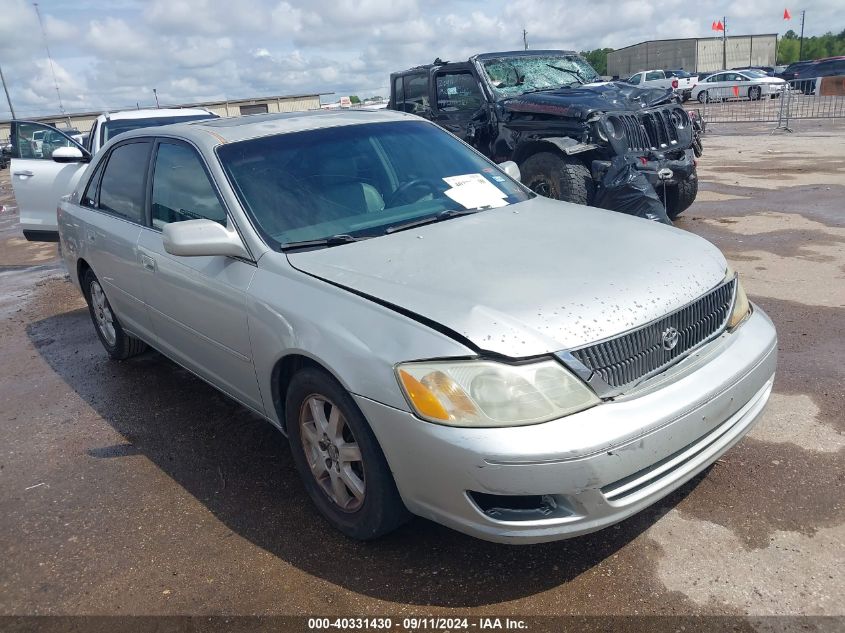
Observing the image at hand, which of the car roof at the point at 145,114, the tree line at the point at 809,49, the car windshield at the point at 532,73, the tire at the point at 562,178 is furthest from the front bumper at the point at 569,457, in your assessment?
the tree line at the point at 809,49

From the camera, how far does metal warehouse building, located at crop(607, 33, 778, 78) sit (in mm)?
59438

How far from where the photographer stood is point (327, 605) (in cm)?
257

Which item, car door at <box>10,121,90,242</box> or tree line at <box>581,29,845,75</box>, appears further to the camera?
tree line at <box>581,29,845,75</box>

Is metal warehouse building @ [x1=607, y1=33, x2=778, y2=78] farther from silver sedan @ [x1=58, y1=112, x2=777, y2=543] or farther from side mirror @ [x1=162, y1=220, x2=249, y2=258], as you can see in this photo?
side mirror @ [x1=162, y1=220, x2=249, y2=258]

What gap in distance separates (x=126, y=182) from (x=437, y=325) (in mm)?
2889

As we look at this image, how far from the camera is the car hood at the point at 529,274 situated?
239cm

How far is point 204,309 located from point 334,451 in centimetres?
108

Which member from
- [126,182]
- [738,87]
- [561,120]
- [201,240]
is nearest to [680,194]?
[561,120]

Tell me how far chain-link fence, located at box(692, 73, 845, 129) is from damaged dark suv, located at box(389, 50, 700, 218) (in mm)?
12908

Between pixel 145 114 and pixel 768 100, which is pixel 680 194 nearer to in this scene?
pixel 145 114

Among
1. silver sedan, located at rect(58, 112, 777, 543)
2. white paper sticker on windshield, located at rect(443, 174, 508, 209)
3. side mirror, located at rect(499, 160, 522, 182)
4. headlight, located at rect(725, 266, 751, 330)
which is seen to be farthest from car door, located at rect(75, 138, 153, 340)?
headlight, located at rect(725, 266, 751, 330)

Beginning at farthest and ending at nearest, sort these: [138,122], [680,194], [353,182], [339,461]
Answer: [138,122] < [680,194] < [353,182] < [339,461]

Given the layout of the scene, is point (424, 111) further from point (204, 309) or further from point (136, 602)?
point (136, 602)

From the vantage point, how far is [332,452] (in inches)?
112
